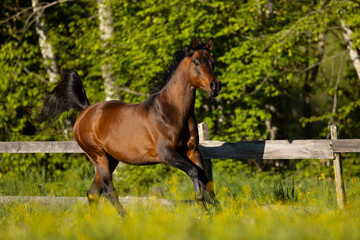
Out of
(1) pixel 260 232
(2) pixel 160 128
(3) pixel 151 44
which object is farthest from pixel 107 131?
(3) pixel 151 44

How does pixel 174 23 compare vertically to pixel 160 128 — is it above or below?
above

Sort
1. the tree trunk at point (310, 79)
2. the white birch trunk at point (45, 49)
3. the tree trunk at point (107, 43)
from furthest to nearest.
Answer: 1. the tree trunk at point (310, 79)
2. the white birch trunk at point (45, 49)
3. the tree trunk at point (107, 43)

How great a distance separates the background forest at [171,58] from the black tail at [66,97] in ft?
9.42

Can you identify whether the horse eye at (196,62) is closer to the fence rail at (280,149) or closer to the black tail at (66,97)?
the fence rail at (280,149)

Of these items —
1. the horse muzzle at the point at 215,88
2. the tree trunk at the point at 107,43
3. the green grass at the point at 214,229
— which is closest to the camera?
the green grass at the point at 214,229

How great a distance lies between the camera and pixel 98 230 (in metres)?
3.65

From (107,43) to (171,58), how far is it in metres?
1.76

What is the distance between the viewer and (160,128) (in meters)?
5.62

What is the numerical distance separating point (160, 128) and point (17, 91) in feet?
25.7

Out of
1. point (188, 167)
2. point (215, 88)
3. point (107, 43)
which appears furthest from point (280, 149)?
point (107, 43)

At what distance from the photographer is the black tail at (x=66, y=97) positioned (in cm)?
724

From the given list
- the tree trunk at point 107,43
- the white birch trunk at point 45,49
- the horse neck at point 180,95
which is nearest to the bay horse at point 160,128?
the horse neck at point 180,95

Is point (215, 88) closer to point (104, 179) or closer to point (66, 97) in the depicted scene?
point (104, 179)

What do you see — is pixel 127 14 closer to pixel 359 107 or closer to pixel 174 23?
pixel 174 23
